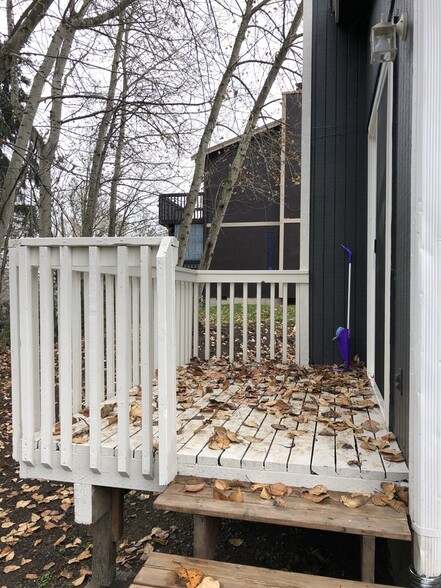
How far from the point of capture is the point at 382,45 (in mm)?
2066

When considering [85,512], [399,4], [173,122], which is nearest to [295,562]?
[85,512]

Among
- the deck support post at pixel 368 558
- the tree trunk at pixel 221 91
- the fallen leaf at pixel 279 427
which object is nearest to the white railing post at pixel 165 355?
the fallen leaf at pixel 279 427

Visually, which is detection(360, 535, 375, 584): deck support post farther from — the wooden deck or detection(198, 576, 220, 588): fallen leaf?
detection(198, 576, 220, 588): fallen leaf

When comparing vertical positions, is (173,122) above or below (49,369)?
above

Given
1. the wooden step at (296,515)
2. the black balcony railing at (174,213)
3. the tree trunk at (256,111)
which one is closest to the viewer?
the wooden step at (296,515)

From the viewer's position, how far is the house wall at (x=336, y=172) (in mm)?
4203

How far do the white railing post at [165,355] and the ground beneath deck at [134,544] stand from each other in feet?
2.76

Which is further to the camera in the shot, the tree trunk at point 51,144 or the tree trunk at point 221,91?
the tree trunk at point 221,91

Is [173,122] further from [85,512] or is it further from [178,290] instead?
[85,512]

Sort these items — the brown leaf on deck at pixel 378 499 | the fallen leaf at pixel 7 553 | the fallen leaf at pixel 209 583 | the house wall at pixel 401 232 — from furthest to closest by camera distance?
the fallen leaf at pixel 7 553, the house wall at pixel 401 232, the brown leaf on deck at pixel 378 499, the fallen leaf at pixel 209 583

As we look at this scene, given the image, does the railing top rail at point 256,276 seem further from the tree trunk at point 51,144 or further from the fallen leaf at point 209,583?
the fallen leaf at point 209,583

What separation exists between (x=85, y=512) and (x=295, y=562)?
115 centimetres

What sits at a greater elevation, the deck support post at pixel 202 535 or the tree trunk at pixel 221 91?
the tree trunk at pixel 221 91

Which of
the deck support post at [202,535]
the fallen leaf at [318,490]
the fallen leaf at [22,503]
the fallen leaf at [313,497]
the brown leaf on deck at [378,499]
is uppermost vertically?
the brown leaf on deck at [378,499]
